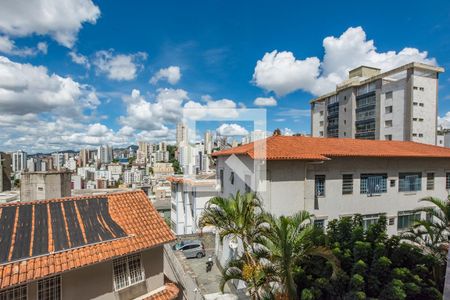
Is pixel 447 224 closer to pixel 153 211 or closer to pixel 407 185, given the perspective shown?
pixel 407 185

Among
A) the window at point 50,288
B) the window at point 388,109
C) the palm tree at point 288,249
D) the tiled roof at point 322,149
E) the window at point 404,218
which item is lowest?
the window at point 404,218

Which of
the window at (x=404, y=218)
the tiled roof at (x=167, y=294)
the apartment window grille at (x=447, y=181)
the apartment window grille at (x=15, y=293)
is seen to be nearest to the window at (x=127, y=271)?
the tiled roof at (x=167, y=294)

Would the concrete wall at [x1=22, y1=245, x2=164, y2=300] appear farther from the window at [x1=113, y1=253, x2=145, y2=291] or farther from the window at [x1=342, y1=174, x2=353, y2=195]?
the window at [x1=342, y1=174, x2=353, y2=195]

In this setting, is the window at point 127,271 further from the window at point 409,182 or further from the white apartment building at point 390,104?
the white apartment building at point 390,104

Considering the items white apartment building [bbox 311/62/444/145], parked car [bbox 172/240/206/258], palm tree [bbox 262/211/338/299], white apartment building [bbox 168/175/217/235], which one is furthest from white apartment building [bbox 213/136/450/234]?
white apartment building [bbox 311/62/444/145]

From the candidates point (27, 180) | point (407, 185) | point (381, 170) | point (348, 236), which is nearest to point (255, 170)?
point (348, 236)

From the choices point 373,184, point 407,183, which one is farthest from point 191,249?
point 407,183

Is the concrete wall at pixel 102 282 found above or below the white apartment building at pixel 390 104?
below

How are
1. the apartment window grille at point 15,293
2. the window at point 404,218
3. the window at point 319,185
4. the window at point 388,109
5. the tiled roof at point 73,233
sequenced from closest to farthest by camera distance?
the apartment window grille at point 15,293 → the tiled roof at point 73,233 → the window at point 319,185 → the window at point 404,218 → the window at point 388,109
